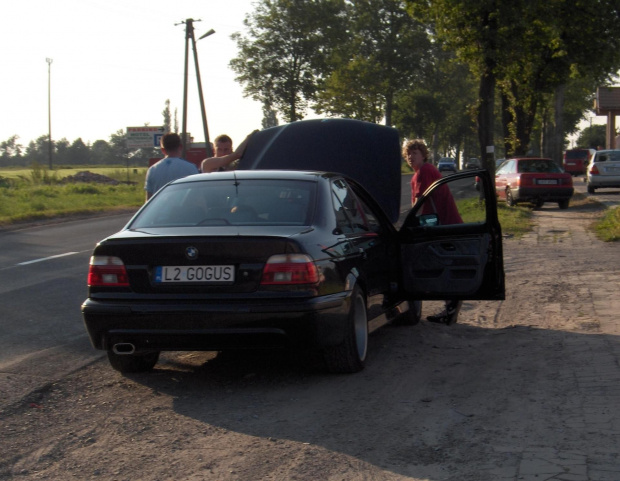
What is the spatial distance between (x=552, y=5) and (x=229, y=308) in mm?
23391

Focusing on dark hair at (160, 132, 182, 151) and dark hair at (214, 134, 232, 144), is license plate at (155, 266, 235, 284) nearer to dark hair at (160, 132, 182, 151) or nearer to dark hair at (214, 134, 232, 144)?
dark hair at (160, 132, 182, 151)

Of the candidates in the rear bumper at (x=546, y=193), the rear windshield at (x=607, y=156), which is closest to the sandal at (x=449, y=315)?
the rear bumper at (x=546, y=193)

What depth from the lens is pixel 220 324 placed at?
221 inches

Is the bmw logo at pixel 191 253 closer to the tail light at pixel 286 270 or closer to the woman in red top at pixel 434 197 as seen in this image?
the tail light at pixel 286 270

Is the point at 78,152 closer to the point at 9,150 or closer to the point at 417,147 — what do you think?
the point at 9,150

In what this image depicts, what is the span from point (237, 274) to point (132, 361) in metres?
1.32

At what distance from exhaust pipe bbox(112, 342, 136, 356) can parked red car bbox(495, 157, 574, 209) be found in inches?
847

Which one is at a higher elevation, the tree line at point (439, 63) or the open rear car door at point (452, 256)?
the tree line at point (439, 63)

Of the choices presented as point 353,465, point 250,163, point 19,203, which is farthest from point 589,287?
point 19,203

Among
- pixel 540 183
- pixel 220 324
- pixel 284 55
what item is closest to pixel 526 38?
pixel 540 183

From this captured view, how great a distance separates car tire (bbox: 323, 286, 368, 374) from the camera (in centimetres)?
607

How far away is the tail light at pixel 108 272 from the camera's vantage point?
5840 millimetres

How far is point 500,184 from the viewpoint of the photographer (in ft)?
94.5

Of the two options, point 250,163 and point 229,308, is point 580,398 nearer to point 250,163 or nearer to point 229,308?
point 229,308
